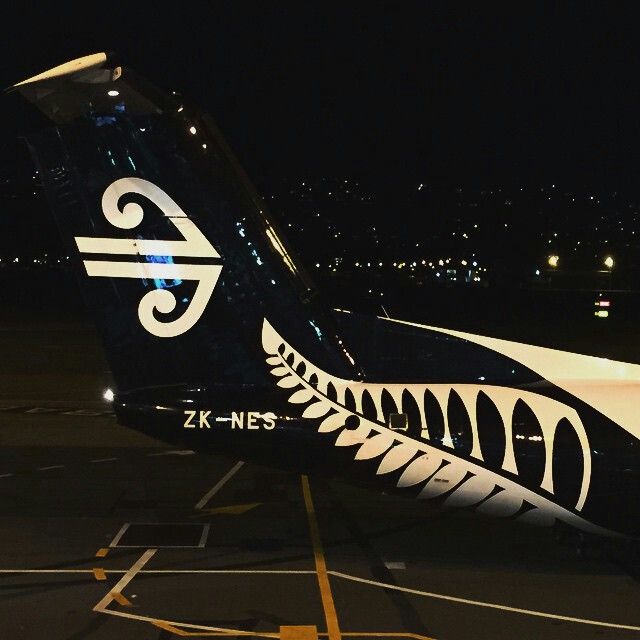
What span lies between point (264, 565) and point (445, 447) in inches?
84.8

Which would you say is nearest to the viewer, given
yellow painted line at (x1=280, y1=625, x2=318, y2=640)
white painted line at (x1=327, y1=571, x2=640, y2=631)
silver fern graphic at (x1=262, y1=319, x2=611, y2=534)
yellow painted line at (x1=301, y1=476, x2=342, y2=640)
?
yellow painted line at (x1=280, y1=625, x2=318, y2=640)

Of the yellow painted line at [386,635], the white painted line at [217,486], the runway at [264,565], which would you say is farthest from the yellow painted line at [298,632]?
the white painted line at [217,486]

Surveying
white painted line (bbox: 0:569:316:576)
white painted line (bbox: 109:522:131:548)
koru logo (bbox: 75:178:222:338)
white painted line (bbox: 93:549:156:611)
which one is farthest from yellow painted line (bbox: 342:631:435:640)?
koru logo (bbox: 75:178:222:338)

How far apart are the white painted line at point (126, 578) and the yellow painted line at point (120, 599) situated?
0.03m

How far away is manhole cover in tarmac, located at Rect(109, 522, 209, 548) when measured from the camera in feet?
31.2

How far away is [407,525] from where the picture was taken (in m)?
10.5

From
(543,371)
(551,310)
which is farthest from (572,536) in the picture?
(551,310)

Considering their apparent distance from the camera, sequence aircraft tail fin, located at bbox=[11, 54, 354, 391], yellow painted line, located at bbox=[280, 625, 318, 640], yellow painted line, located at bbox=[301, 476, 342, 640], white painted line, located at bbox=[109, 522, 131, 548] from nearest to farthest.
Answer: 1. yellow painted line, located at bbox=[280, 625, 318, 640]
2. yellow painted line, located at bbox=[301, 476, 342, 640]
3. aircraft tail fin, located at bbox=[11, 54, 354, 391]
4. white painted line, located at bbox=[109, 522, 131, 548]

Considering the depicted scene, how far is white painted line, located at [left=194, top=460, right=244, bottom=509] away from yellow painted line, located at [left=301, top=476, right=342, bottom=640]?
119 cm

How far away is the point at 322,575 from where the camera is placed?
8.63 meters

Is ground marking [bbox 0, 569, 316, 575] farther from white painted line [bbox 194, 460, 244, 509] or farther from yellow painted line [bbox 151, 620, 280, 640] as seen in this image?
white painted line [bbox 194, 460, 244, 509]

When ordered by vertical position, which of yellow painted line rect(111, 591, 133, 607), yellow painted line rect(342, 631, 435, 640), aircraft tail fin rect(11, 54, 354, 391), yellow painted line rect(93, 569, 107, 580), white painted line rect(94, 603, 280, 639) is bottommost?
white painted line rect(94, 603, 280, 639)

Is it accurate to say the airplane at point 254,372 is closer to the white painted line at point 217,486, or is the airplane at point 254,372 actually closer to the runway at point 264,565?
the runway at point 264,565

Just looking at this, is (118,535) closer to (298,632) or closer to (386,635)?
(298,632)
